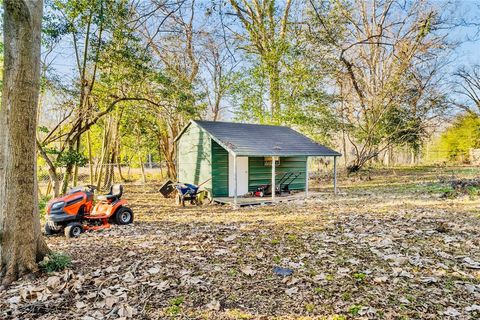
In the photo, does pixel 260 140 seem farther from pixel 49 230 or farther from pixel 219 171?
pixel 49 230

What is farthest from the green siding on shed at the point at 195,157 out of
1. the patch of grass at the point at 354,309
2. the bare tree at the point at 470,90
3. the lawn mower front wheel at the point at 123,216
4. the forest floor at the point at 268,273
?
the bare tree at the point at 470,90

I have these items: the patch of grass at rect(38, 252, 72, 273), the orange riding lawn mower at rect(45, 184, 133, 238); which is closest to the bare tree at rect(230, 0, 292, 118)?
the orange riding lawn mower at rect(45, 184, 133, 238)

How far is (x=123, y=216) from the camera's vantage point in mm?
7180

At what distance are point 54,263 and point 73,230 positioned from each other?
97.2 inches

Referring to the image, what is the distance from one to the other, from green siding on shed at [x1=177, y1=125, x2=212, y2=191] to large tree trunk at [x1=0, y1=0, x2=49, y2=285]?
7.98 m

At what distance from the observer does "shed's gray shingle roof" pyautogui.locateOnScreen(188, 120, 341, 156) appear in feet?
33.2

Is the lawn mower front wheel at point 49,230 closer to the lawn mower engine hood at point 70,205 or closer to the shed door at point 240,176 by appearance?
the lawn mower engine hood at point 70,205

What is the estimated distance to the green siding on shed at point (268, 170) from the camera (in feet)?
40.4

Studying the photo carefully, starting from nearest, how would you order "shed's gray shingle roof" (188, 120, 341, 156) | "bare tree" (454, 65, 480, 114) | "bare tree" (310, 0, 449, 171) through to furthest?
1. "shed's gray shingle roof" (188, 120, 341, 156)
2. "bare tree" (310, 0, 449, 171)
3. "bare tree" (454, 65, 480, 114)

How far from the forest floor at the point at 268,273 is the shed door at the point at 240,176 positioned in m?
5.13

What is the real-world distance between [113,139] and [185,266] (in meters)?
13.2

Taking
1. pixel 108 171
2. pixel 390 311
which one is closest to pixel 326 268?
pixel 390 311

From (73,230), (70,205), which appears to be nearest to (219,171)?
(70,205)

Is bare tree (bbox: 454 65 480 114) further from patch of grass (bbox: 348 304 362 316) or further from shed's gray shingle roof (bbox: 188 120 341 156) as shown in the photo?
patch of grass (bbox: 348 304 362 316)
